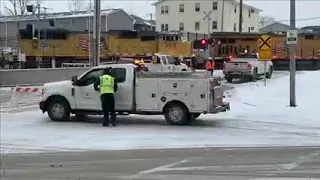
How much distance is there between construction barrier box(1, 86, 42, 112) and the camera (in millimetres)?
20102

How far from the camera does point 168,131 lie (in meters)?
13.9

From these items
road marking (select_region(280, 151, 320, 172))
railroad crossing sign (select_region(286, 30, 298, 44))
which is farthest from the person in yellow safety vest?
railroad crossing sign (select_region(286, 30, 298, 44))

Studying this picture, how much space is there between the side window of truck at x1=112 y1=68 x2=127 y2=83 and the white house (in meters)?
68.1

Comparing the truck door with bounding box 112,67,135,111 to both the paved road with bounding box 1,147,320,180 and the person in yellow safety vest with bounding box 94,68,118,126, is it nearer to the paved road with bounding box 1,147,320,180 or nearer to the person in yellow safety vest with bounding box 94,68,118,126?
the person in yellow safety vest with bounding box 94,68,118,126

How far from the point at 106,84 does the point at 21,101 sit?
30.7ft

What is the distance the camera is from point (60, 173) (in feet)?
28.2

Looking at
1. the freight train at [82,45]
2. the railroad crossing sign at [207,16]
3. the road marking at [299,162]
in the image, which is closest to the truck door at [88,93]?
the road marking at [299,162]

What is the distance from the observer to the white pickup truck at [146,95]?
48.4 ft

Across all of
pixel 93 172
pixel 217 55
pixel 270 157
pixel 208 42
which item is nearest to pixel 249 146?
pixel 270 157

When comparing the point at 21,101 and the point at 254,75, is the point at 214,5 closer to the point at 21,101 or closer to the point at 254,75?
the point at 254,75

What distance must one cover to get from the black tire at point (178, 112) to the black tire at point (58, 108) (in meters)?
3.01

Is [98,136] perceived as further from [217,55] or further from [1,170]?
[217,55]

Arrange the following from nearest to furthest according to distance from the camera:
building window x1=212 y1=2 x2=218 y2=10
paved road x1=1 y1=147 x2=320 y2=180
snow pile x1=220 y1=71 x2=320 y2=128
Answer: paved road x1=1 y1=147 x2=320 y2=180, snow pile x1=220 y1=71 x2=320 y2=128, building window x1=212 y1=2 x2=218 y2=10

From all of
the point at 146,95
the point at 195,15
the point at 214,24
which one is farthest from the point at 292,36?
the point at 195,15
